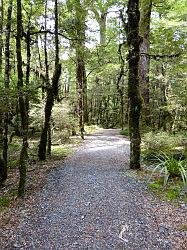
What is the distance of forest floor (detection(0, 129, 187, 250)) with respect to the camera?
455 centimetres

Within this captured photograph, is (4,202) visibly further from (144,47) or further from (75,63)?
(75,63)

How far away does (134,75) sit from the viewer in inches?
329

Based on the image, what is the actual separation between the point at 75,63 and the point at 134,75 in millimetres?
9647

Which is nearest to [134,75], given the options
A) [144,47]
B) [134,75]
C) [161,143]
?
[134,75]

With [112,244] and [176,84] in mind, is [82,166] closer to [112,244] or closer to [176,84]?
[112,244]

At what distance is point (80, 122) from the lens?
58.0 ft

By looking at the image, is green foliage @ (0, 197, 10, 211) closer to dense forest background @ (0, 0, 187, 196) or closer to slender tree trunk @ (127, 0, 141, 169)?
dense forest background @ (0, 0, 187, 196)

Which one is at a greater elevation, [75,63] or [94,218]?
[75,63]

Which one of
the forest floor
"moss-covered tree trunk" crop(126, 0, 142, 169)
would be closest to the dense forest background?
"moss-covered tree trunk" crop(126, 0, 142, 169)

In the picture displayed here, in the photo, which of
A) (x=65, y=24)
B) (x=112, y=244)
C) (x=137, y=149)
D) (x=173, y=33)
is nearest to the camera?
(x=112, y=244)

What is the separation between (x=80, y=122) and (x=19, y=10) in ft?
36.1

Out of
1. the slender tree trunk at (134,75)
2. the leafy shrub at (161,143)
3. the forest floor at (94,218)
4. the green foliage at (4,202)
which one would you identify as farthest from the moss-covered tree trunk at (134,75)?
the green foliage at (4,202)

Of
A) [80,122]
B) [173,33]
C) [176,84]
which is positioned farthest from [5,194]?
[173,33]

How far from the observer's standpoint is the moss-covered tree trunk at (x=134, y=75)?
7.95m
